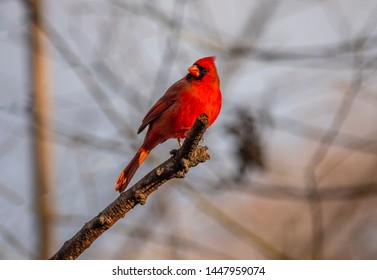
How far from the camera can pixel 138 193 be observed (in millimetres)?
2713

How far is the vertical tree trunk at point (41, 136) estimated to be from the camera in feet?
13.8

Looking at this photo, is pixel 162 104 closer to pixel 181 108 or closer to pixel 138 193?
pixel 181 108

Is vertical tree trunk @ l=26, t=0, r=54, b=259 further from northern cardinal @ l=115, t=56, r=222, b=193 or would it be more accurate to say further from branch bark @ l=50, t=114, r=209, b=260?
branch bark @ l=50, t=114, r=209, b=260

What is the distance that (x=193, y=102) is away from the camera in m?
3.76

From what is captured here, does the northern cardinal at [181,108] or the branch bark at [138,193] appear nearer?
the branch bark at [138,193]

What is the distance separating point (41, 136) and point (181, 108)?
101 centimetres

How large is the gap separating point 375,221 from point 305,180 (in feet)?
6.99

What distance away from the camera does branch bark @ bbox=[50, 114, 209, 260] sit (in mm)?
2637

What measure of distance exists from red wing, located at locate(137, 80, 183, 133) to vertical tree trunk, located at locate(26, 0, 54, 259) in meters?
0.69

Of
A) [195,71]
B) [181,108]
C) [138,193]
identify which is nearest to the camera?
[138,193]

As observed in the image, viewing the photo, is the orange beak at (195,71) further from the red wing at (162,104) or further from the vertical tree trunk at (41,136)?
the vertical tree trunk at (41,136)

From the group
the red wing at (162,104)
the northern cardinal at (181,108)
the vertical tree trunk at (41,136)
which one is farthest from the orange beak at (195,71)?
the vertical tree trunk at (41,136)

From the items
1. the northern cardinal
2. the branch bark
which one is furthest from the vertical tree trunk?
the branch bark

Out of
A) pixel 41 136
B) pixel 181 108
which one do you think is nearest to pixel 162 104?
pixel 181 108
